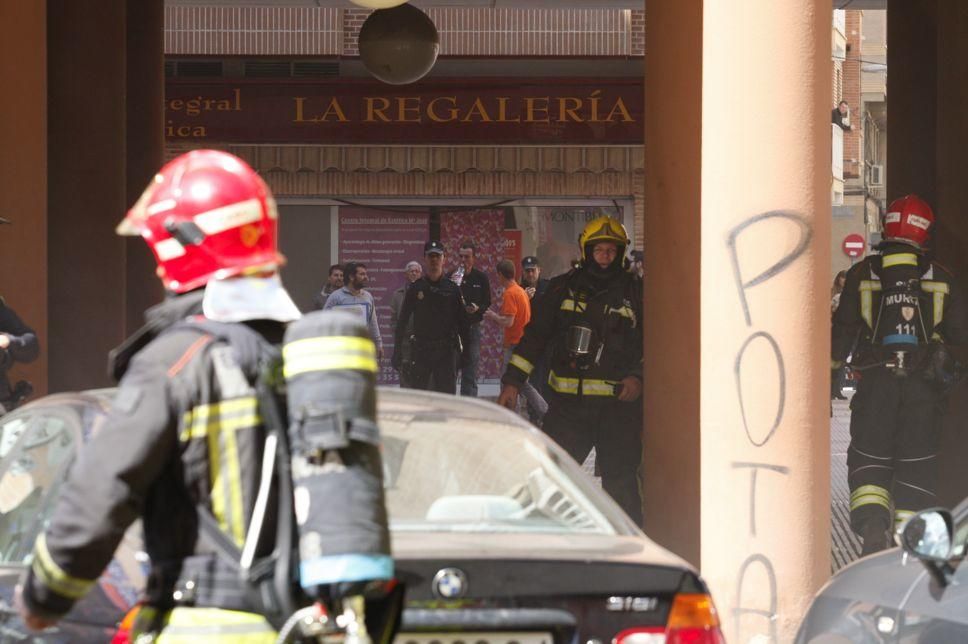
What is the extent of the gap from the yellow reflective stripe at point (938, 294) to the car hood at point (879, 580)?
4054 mm

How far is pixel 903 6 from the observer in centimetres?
1327

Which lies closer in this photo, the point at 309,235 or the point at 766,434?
the point at 766,434

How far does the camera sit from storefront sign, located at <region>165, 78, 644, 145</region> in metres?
19.7

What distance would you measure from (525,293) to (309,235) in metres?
3.59

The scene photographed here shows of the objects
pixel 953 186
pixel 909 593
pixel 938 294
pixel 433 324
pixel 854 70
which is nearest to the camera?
pixel 909 593

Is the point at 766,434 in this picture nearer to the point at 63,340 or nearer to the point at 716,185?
the point at 716,185

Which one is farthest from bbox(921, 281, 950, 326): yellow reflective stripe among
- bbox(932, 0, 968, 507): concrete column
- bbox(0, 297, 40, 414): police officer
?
bbox(0, 297, 40, 414): police officer

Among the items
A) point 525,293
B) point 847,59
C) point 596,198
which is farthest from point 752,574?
point 847,59

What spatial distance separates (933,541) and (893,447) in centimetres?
456

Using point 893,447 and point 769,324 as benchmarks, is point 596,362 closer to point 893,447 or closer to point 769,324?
point 893,447

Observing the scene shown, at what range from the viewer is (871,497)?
8883 millimetres

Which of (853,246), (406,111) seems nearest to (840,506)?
(406,111)

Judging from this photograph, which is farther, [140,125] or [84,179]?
[140,125]

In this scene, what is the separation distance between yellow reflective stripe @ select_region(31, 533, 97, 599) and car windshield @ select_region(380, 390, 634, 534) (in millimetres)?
1355
